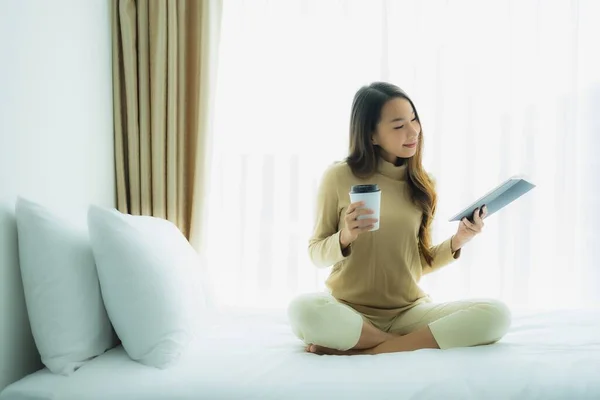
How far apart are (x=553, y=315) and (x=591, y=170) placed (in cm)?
92

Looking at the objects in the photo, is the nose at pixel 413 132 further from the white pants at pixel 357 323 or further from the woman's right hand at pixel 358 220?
the white pants at pixel 357 323

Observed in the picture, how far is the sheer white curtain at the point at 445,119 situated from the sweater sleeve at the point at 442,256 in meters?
0.55

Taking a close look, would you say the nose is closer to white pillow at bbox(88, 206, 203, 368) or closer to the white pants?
the white pants

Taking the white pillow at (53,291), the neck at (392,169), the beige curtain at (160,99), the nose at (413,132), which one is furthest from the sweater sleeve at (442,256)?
the white pillow at (53,291)

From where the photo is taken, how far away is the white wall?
1.35 m

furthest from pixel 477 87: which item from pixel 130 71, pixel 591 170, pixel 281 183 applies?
pixel 130 71

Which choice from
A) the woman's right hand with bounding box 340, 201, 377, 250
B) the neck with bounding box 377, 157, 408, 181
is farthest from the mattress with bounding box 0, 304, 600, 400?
the neck with bounding box 377, 157, 408, 181

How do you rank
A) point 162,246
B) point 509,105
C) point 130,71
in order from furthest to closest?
point 509,105
point 130,71
point 162,246

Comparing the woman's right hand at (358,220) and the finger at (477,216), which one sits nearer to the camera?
the woman's right hand at (358,220)

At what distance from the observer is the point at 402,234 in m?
1.79

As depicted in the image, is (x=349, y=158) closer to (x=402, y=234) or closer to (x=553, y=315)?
(x=402, y=234)

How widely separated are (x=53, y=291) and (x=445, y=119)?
1793mm

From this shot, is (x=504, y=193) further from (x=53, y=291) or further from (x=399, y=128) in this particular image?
(x=53, y=291)

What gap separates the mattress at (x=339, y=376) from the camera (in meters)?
1.20
